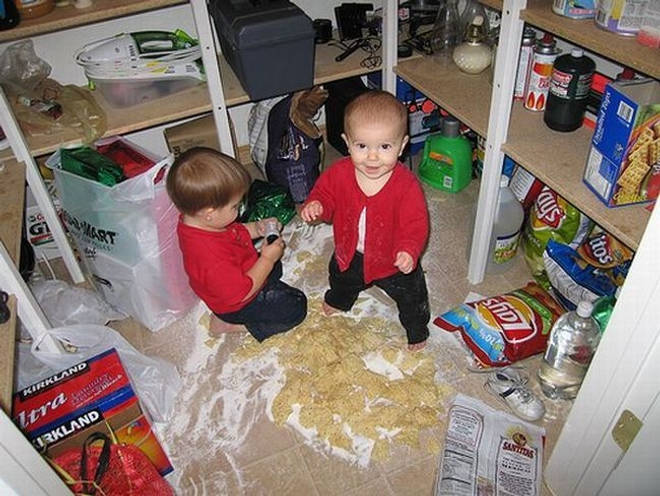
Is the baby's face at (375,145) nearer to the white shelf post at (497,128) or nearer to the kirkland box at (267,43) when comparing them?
the white shelf post at (497,128)

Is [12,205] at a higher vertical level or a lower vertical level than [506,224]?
higher

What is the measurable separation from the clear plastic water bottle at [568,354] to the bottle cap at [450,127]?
919mm

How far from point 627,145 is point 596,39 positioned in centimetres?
23

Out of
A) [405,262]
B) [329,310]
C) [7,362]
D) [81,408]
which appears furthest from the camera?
[329,310]

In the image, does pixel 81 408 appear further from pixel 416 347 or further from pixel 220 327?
pixel 416 347

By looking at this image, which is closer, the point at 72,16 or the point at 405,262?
the point at 405,262

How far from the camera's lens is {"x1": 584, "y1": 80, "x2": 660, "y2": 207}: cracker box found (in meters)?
1.08

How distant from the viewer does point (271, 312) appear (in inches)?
63.3

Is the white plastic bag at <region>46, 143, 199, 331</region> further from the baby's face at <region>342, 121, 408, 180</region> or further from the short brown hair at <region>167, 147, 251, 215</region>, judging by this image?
the baby's face at <region>342, 121, 408, 180</region>

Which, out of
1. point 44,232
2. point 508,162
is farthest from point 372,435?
point 44,232

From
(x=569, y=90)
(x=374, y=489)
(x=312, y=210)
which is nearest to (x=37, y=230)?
(x=312, y=210)

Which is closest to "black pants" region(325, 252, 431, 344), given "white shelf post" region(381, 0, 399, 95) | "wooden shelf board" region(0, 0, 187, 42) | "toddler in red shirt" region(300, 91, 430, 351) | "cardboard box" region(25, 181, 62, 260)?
"toddler in red shirt" region(300, 91, 430, 351)

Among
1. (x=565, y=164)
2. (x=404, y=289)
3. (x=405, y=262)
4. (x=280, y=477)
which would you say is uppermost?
(x=565, y=164)

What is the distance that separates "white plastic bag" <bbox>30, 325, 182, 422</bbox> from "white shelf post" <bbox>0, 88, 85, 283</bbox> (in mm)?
525
